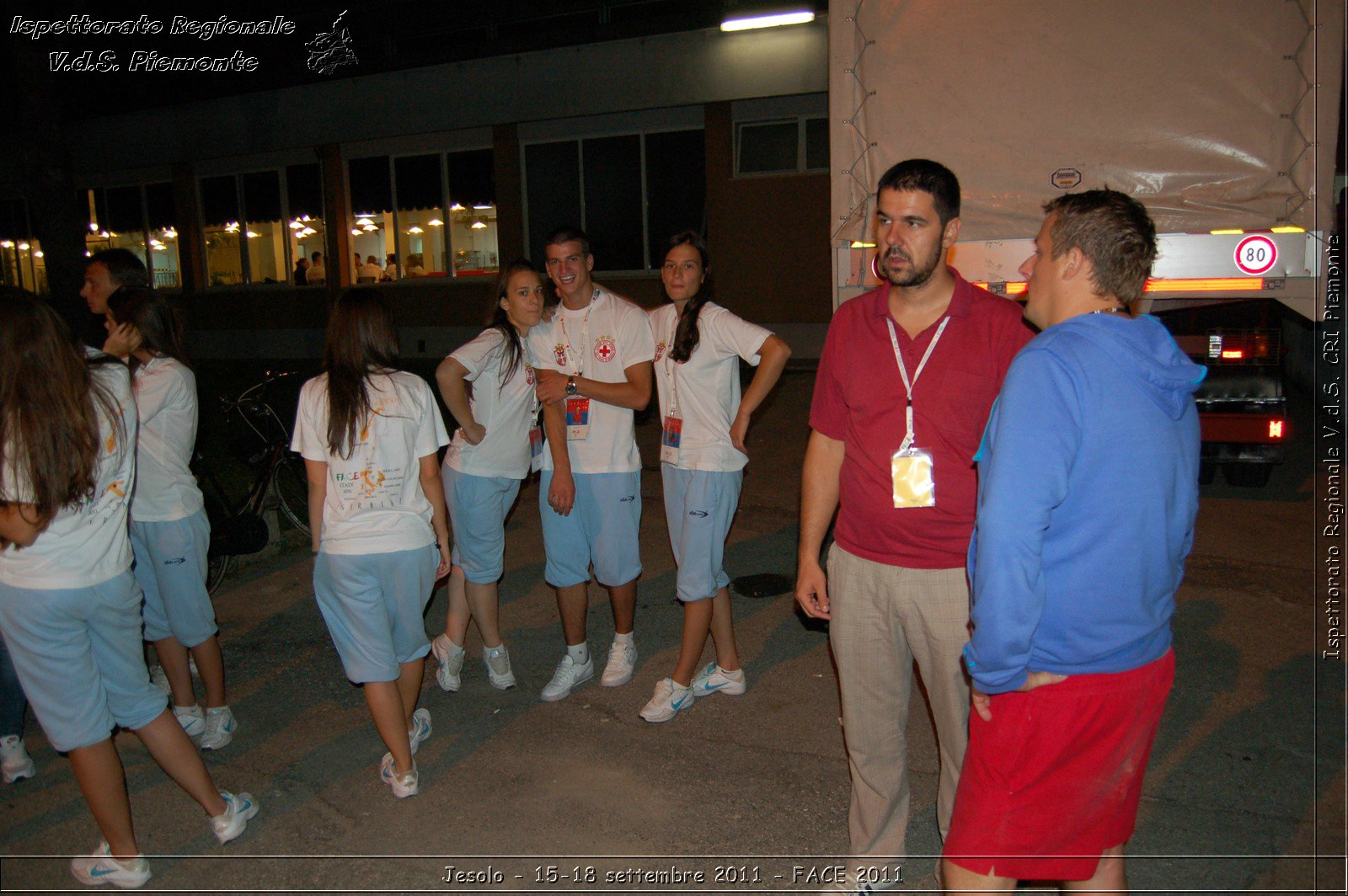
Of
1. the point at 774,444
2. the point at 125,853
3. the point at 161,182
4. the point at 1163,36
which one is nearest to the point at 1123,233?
the point at 1163,36

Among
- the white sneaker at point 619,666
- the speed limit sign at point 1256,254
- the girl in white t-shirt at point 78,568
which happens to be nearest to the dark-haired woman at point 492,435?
the white sneaker at point 619,666

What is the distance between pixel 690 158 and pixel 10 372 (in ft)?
57.2

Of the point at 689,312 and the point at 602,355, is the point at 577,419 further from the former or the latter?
the point at 689,312

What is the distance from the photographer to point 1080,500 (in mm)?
2084

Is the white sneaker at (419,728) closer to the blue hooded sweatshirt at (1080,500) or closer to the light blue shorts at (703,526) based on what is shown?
the light blue shorts at (703,526)

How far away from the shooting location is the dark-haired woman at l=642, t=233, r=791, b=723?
444cm

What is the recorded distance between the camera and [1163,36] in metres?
4.68

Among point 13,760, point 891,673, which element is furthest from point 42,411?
point 891,673

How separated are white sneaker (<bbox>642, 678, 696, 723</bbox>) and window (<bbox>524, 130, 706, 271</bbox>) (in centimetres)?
1537

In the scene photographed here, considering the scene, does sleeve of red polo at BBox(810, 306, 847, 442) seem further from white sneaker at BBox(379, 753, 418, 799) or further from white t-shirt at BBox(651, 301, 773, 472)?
white sneaker at BBox(379, 753, 418, 799)

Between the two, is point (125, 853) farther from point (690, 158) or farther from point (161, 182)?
point (161, 182)

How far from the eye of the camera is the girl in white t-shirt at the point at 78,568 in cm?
307

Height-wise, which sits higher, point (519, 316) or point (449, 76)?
point (449, 76)

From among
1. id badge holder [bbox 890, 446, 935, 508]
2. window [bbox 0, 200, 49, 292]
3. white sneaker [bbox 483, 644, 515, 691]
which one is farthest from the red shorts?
window [bbox 0, 200, 49, 292]
